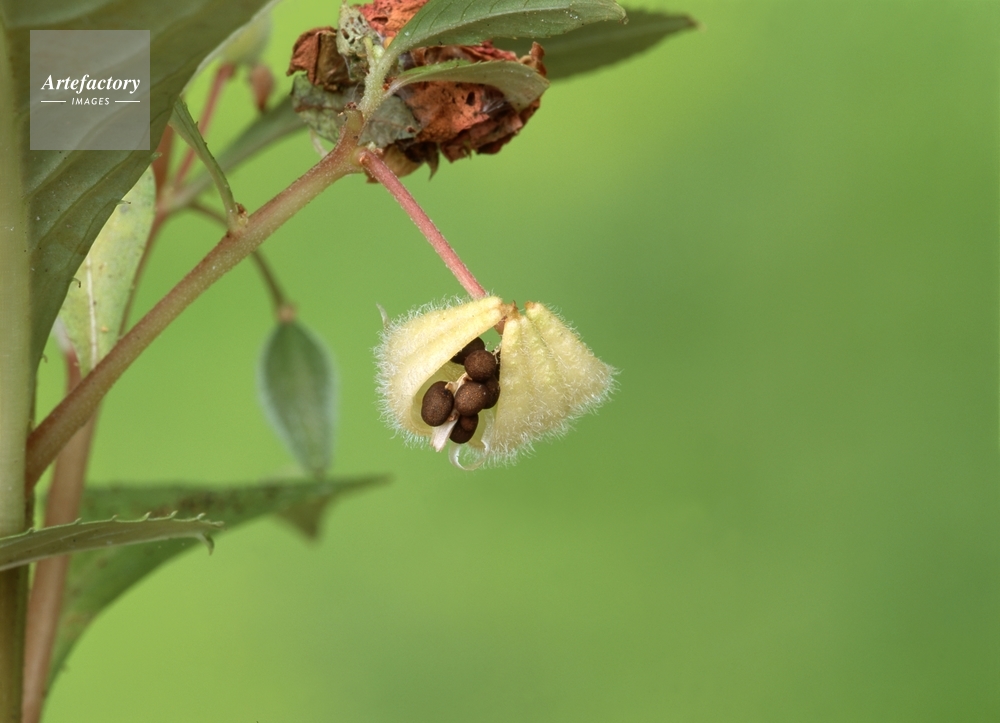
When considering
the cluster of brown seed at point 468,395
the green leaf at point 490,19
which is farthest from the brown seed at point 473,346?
the green leaf at point 490,19

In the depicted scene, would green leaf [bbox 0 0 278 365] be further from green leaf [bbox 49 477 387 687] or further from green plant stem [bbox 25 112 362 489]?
green leaf [bbox 49 477 387 687]

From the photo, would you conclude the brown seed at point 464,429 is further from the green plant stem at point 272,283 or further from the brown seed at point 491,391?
the green plant stem at point 272,283

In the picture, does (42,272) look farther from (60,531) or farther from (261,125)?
(261,125)

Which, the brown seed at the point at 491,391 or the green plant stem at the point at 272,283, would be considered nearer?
the brown seed at the point at 491,391

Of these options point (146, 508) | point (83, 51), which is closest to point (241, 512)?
point (146, 508)

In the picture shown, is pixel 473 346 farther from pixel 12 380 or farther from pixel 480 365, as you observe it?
pixel 12 380

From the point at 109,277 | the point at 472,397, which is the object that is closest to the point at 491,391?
the point at 472,397

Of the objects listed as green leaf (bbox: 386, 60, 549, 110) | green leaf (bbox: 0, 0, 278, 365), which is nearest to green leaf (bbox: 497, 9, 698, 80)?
green leaf (bbox: 386, 60, 549, 110)
